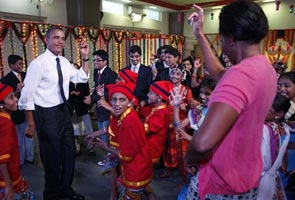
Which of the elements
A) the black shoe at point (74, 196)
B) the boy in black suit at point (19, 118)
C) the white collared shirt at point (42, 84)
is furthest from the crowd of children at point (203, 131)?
the boy in black suit at point (19, 118)

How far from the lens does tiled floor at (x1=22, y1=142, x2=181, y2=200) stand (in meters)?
2.43

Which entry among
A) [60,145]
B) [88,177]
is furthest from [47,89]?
→ [88,177]

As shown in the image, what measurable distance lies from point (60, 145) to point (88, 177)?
30.4 inches

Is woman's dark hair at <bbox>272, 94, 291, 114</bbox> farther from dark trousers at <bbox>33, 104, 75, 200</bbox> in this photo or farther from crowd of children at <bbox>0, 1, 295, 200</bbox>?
dark trousers at <bbox>33, 104, 75, 200</bbox>

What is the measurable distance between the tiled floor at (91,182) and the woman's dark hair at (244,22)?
194cm

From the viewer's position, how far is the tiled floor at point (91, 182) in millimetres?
2432

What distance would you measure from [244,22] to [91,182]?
237 centimetres

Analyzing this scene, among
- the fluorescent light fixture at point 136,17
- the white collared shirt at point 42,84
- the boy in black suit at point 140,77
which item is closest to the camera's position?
the white collared shirt at point 42,84

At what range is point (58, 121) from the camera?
211 cm

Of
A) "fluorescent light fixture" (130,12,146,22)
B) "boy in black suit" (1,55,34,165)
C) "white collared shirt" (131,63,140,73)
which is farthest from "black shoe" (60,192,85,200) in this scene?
"fluorescent light fixture" (130,12,146,22)

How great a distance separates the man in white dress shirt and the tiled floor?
25 cm

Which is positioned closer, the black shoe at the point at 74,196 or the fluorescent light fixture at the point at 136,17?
the black shoe at the point at 74,196

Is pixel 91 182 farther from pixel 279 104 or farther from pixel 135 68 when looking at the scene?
pixel 279 104

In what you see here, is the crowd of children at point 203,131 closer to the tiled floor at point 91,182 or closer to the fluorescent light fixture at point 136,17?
the tiled floor at point 91,182
